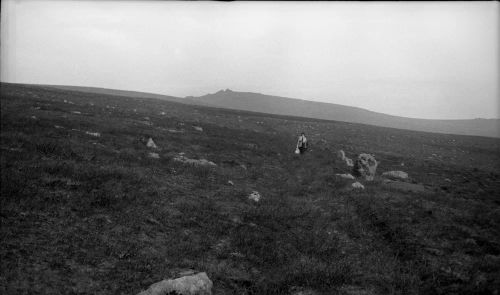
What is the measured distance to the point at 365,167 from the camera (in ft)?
61.8

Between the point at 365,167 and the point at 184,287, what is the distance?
15.2m

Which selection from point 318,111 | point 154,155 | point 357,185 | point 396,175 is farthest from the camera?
point 318,111

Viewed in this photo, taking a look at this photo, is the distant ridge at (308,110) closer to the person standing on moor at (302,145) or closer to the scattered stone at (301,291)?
the person standing on moor at (302,145)

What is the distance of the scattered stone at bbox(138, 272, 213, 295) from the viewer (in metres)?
5.89

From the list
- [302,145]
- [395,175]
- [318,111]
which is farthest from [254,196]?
[318,111]

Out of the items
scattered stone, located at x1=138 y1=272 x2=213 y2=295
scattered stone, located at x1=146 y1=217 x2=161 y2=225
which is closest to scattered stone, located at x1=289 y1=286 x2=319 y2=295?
scattered stone, located at x1=138 y1=272 x2=213 y2=295

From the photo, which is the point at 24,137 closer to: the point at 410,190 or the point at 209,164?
the point at 209,164

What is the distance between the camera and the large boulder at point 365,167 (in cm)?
1870

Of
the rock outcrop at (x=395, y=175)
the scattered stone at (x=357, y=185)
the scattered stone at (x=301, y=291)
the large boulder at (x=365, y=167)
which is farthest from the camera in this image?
the rock outcrop at (x=395, y=175)

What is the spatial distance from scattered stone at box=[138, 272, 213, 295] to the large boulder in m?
14.3

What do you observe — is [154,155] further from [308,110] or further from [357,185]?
[308,110]

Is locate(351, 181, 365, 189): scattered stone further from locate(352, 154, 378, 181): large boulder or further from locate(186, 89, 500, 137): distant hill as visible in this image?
locate(186, 89, 500, 137): distant hill

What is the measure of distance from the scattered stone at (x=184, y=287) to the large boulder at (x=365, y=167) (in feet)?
46.8

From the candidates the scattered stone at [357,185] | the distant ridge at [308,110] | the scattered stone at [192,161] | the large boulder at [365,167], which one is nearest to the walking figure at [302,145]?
the large boulder at [365,167]
